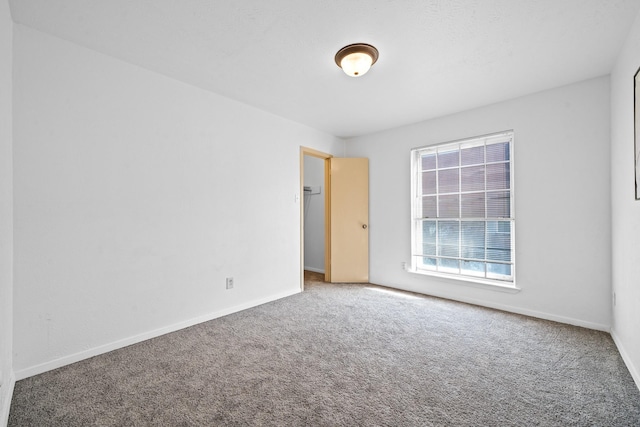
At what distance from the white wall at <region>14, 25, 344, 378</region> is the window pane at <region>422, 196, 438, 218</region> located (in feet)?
7.60

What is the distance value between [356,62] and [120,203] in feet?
7.61

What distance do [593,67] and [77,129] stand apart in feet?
14.6

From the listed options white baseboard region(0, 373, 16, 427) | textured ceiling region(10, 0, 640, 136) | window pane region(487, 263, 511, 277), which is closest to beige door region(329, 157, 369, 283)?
textured ceiling region(10, 0, 640, 136)

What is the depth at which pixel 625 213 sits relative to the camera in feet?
7.28

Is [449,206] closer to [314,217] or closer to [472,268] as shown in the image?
[472,268]

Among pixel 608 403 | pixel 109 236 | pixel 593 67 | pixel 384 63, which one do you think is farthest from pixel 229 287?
pixel 593 67

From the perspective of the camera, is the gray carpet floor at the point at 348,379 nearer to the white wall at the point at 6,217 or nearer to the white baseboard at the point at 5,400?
the white baseboard at the point at 5,400

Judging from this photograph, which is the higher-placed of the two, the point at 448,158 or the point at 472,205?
the point at 448,158

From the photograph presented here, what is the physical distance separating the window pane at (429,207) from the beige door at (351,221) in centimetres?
91

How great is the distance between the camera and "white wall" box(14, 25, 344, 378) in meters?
2.01

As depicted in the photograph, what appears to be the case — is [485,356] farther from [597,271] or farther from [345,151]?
[345,151]

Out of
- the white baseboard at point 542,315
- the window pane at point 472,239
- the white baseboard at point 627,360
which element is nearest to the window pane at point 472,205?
the window pane at point 472,239

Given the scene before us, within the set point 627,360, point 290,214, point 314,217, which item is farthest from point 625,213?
point 314,217

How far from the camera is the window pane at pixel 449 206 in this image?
150 inches
